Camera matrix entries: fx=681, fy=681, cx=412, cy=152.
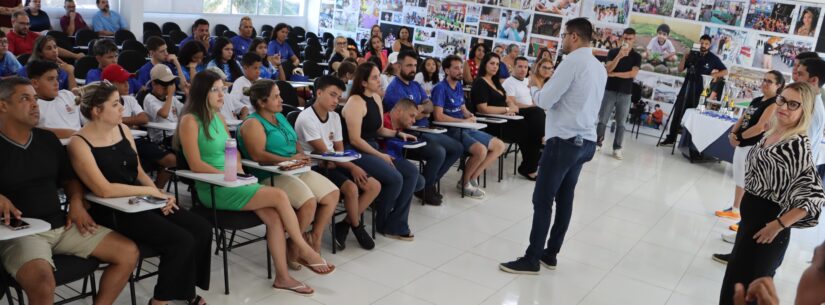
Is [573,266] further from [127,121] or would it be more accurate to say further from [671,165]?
[671,165]

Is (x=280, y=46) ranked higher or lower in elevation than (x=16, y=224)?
higher

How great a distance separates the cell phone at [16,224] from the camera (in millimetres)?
2458

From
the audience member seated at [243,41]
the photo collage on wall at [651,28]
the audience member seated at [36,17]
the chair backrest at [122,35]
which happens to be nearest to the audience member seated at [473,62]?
the photo collage on wall at [651,28]

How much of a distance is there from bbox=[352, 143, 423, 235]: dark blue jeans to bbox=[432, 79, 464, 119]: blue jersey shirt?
1.20m

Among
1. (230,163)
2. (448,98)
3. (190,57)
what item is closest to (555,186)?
(230,163)

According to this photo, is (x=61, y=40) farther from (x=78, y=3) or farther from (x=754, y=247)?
(x=754, y=247)

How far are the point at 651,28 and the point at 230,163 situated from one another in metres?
7.69

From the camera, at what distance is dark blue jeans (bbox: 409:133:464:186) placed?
201 inches

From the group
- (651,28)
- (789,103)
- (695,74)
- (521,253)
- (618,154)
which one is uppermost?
(651,28)

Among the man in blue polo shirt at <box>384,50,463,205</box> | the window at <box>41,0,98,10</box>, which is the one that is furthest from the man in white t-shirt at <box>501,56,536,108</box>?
the window at <box>41,0,98,10</box>

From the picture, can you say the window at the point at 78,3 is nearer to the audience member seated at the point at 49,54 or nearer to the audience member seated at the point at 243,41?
the audience member seated at the point at 243,41

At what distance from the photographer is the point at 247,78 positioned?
5.47 metres

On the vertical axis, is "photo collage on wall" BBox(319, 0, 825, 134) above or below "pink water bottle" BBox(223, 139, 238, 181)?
above

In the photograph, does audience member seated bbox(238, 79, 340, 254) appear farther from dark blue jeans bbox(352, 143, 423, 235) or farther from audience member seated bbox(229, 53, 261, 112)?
audience member seated bbox(229, 53, 261, 112)
